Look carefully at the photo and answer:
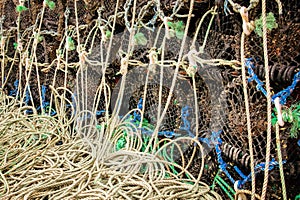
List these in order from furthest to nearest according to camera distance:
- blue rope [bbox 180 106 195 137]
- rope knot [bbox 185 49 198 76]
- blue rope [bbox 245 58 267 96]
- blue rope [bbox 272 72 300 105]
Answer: blue rope [bbox 180 106 195 137]
rope knot [bbox 185 49 198 76]
blue rope [bbox 245 58 267 96]
blue rope [bbox 272 72 300 105]

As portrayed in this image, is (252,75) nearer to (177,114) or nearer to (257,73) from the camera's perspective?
(257,73)

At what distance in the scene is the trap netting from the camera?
3.98 ft

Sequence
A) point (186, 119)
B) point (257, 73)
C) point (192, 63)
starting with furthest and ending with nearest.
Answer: point (186, 119) → point (192, 63) → point (257, 73)

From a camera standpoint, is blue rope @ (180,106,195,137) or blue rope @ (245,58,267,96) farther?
blue rope @ (180,106,195,137)

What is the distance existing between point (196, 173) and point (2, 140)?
1149 mm

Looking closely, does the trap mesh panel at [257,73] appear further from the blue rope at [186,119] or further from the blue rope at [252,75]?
the blue rope at [186,119]

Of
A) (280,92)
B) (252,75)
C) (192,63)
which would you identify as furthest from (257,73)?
(192,63)

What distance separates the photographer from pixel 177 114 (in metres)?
1.88

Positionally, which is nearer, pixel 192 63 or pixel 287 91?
pixel 287 91

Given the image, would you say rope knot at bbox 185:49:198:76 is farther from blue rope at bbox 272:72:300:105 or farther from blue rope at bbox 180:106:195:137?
blue rope at bbox 272:72:300:105

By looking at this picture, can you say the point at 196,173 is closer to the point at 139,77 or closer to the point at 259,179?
the point at 259,179

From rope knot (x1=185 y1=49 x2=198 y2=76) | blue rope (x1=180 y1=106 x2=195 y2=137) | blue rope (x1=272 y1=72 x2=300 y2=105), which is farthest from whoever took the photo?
blue rope (x1=180 y1=106 x2=195 y2=137)

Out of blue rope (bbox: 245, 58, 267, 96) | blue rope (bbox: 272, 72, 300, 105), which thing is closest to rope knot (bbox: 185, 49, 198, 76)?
blue rope (bbox: 245, 58, 267, 96)

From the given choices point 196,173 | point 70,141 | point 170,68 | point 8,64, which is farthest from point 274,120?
point 8,64
